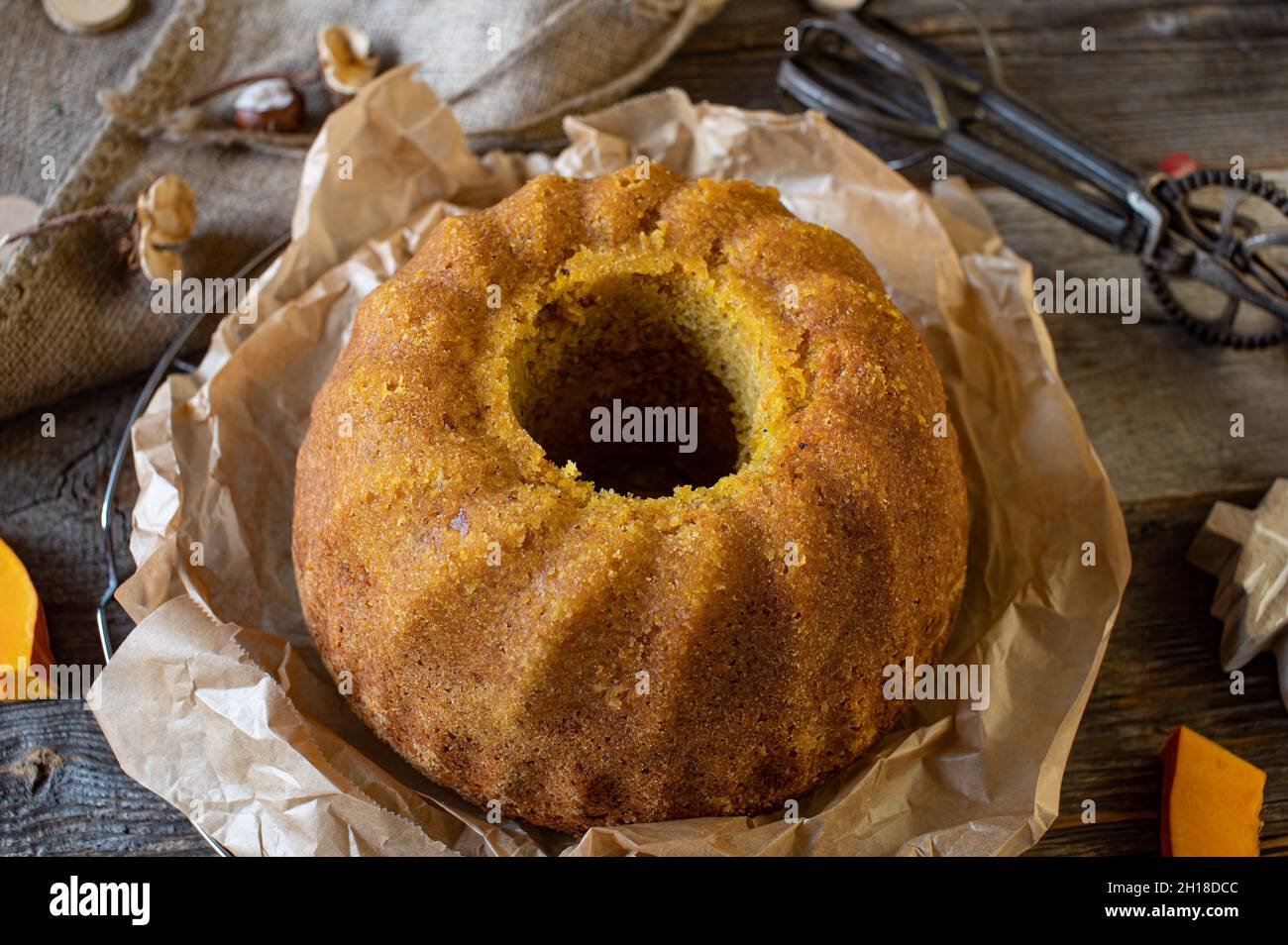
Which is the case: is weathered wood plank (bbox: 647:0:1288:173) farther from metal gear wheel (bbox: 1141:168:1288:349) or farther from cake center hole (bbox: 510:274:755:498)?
cake center hole (bbox: 510:274:755:498)

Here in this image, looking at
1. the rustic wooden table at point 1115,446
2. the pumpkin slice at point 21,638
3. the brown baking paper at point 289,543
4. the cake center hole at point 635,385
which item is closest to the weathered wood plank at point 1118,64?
the rustic wooden table at point 1115,446

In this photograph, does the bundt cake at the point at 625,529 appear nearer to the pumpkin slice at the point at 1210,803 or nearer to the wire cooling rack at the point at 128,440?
the wire cooling rack at the point at 128,440

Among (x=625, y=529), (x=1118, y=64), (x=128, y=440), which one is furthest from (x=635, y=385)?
(x=1118, y=64)

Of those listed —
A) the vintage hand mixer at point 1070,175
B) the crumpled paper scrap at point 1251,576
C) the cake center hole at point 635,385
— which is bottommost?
the crumpled paper scrap at point 1251,576

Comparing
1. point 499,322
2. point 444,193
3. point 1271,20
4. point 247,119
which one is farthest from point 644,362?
point 1271,20

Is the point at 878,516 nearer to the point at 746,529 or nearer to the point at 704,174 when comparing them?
the point at 746,529

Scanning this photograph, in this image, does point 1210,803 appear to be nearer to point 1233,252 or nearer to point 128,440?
point 1233,252
